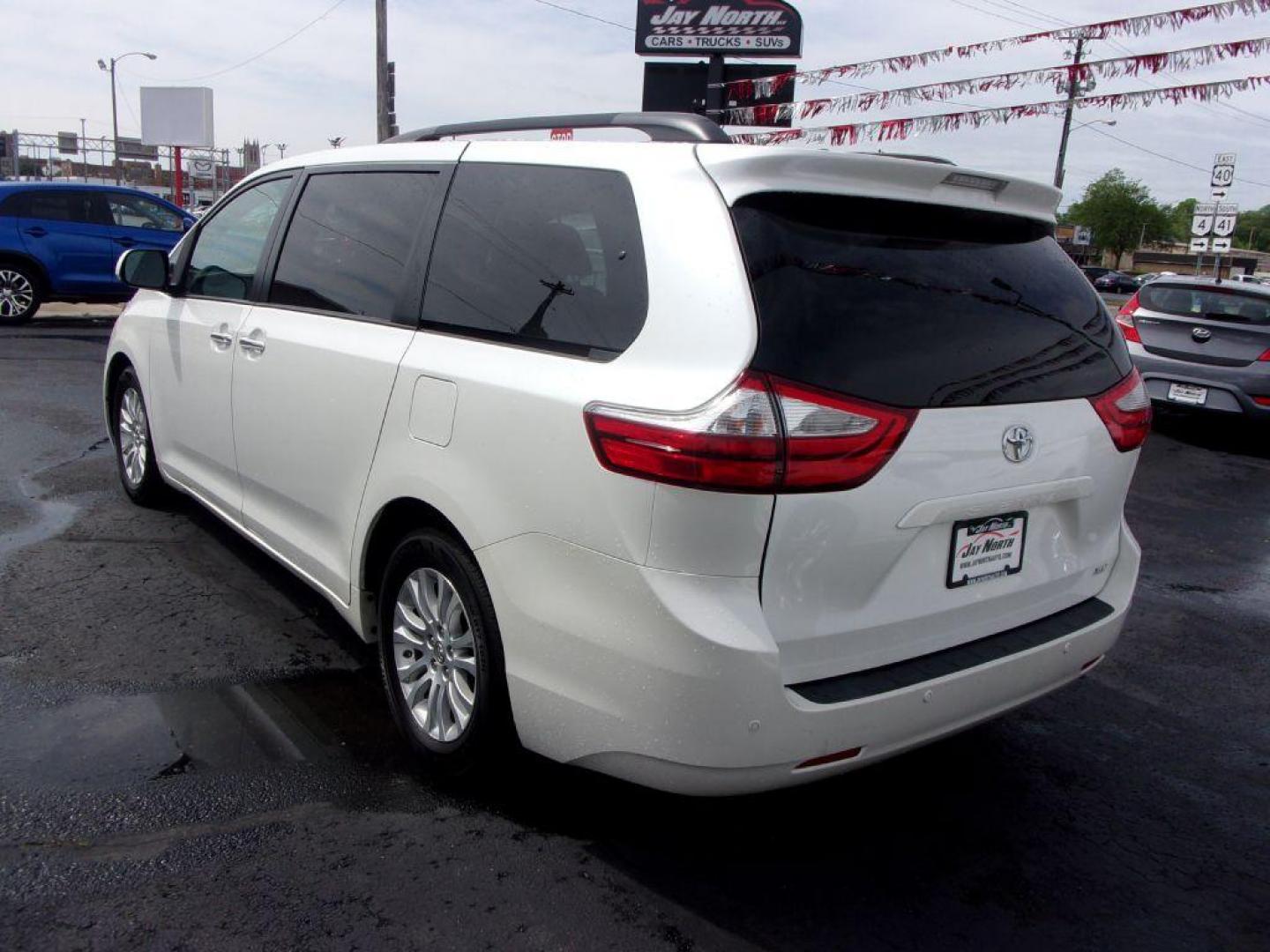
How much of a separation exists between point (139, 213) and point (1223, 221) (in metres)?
17.9

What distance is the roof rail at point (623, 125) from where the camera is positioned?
113 inches

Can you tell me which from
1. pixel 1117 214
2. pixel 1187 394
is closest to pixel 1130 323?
pixel 1187 394

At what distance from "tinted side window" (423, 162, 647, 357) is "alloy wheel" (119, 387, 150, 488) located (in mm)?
2802

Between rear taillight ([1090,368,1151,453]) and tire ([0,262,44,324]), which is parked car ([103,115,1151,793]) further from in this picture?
tire ([0,262,44,324])

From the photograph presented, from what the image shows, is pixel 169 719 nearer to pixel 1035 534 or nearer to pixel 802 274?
pixel 802 274

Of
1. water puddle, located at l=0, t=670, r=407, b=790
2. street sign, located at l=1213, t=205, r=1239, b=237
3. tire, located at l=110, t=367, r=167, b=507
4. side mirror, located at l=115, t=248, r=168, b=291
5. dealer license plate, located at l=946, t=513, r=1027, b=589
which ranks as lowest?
water puddle, located at l=0, t=670, r=407, b=790

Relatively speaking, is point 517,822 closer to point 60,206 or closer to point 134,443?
point 134,443

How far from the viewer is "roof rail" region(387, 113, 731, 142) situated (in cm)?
288

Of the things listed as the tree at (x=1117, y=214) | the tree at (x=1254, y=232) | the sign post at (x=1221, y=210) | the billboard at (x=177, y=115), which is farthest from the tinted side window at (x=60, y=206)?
the tree at (x=1254, y=232)

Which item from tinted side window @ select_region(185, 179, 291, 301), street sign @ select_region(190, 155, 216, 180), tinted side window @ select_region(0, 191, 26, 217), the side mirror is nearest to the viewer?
tinted side window @ select_region(185, 179, 291, 301)

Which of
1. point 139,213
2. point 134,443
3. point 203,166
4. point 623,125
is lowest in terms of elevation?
point 134,443

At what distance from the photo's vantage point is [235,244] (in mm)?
4406

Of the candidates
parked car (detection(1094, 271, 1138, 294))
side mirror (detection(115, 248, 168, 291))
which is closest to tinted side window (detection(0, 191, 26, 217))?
side mirror (detection(115, 248, 168, 291))

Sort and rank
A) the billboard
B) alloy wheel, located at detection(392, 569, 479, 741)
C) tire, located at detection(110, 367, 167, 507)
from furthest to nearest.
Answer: the billboard → tire, located at detection(110, 367, 167, 507) → alloy wheel, located at detection(392, 569, 479, 741)
